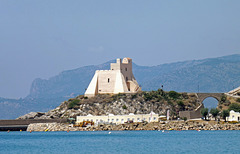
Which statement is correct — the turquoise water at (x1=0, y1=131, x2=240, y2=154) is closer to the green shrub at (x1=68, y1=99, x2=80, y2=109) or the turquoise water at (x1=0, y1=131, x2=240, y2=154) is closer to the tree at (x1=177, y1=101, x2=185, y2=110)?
the tree at (x1=177, y1=101, x2=185, y2=110)

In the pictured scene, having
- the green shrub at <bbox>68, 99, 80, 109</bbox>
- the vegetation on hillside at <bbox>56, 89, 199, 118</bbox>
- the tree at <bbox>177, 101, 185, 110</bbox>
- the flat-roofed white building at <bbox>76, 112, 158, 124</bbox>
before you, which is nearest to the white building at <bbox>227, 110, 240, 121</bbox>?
the vegetation on hillside at <bbox>56, 89, 199, 118</bbox>

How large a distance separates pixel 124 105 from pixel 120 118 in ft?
34.6

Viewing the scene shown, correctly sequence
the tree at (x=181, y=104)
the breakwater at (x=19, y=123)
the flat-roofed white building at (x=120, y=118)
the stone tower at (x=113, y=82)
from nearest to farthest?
the flat-roofed white building at (x=120, y=118), the breakwater at (x=19, y=123), the tree at (x=181, y=104), the stone tower at (x=113, y=82)

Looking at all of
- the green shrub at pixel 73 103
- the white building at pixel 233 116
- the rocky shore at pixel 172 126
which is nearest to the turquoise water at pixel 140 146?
the rocky shore at pixel 172 126

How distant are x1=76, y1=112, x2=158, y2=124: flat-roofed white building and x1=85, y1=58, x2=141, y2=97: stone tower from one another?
14.1 meters

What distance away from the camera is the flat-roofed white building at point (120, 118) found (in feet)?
331

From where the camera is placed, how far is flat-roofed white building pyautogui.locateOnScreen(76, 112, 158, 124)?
331 feet

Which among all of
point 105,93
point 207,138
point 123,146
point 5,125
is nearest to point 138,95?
point 105,93

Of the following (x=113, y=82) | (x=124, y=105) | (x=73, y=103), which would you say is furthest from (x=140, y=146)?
(x=113, y=82)

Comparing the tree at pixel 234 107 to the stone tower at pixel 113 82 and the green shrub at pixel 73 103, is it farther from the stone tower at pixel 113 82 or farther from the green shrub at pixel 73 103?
the green shrub at pixel 73 103

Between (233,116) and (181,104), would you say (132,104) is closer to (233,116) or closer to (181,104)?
(181,104)

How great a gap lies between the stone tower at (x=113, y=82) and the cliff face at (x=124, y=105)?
2.48m

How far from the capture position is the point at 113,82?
11975 centimetres

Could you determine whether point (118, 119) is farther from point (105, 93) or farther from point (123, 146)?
point (123, 146)
